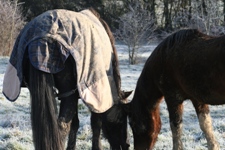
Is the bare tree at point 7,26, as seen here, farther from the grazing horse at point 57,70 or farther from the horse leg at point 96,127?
the grazing horse at point 57,70

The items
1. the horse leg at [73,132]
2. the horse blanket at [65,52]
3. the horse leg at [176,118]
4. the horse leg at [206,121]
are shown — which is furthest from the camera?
the horse leg at [73,132]

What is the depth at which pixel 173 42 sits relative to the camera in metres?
3.56

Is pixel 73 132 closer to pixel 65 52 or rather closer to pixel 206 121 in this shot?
pixel 65 52

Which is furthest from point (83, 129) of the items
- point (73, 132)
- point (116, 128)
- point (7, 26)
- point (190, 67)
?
point (7, 26)

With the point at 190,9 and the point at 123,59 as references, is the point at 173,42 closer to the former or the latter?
the point at 123,59

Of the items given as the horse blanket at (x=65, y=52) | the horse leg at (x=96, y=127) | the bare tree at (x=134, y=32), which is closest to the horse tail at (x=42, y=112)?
the horse blanket at (x=65, y=52)

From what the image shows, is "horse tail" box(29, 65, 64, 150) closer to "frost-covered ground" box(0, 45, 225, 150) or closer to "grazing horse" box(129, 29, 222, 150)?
"grazing horse" box(129, 29, 222, 150)

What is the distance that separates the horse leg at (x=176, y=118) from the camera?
369cm

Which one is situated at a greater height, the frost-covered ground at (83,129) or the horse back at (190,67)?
the horse back at (190,67)

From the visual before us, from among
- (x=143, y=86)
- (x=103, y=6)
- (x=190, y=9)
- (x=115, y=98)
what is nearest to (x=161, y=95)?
(x=143, y=86)

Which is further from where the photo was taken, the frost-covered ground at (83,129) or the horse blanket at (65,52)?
the frost-covered ground at (83,129)

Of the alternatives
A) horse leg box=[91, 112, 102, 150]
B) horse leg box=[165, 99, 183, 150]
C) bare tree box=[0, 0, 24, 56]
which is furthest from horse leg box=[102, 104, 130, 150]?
bare tree box=[0, 0, 24, 56]

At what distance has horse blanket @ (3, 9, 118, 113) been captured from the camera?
3061mm

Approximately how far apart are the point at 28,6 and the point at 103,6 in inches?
224
